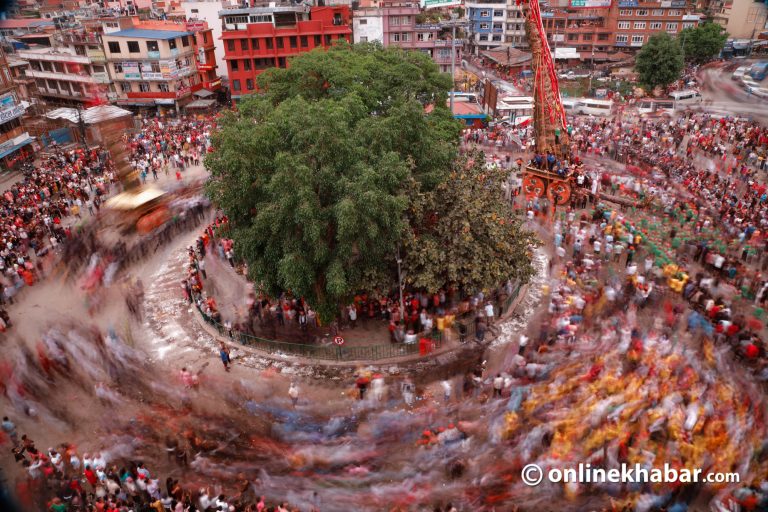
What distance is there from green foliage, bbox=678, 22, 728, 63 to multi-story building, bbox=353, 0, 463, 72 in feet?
98.2

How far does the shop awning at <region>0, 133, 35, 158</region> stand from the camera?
4244 centimetres

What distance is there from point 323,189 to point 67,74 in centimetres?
5397

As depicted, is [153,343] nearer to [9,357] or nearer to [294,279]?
[9,357]

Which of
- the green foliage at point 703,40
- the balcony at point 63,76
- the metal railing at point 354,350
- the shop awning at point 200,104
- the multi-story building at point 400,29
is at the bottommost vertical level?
the metal railing at point 354,350

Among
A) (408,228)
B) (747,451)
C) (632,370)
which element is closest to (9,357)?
(408,228)

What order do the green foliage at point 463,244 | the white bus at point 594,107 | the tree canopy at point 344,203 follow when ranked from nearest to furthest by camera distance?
1. the tree canopy at point 344,203
2. the green foliage at point 463,244
3. the white bus at point 594,107

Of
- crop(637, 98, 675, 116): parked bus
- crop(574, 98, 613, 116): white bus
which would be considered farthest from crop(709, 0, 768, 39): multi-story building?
crop(574, 98, 613, 116): white bus

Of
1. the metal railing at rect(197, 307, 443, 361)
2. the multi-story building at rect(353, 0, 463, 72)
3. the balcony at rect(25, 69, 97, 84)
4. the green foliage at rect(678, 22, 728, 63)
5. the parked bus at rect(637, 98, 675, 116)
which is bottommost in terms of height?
the metal railing at rect(197, 307, 443, 361)

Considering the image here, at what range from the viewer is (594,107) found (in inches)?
2136

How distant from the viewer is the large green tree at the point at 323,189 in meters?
18.2

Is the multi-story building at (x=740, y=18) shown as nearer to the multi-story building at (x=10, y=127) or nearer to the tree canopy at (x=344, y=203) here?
the tree canopy at (x=344, y=203)

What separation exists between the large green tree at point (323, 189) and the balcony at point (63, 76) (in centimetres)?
4428

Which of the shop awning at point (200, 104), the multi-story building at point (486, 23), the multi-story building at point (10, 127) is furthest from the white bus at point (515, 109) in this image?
the multi-story building at point (10, 127)

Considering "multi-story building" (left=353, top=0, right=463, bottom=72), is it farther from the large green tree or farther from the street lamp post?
the street lamp post
